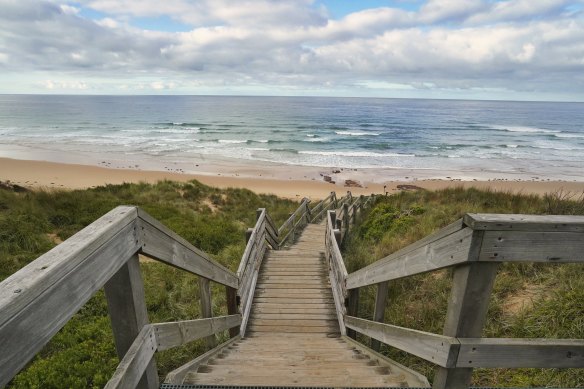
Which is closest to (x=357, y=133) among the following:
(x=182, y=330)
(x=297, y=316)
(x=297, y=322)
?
(x=297, y=316)

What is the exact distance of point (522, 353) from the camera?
1850 mm

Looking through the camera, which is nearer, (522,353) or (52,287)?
(52,287)

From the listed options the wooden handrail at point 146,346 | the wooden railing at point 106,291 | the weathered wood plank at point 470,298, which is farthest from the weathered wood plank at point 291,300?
the weathered wood plank at point 470,298

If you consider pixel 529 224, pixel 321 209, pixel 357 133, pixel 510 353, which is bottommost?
pixel 357 133

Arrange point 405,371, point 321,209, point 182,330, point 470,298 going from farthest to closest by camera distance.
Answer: point 321,209 < point 405,371 < point 182,330 < point 470,298

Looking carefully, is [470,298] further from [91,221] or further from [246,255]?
[91,221]

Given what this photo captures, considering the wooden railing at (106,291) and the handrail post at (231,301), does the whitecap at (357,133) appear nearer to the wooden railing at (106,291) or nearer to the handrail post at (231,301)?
the handrail post at (231,301)

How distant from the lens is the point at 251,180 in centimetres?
2644

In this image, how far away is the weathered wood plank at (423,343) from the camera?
186 cm

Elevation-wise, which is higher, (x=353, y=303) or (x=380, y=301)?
(x=380, y=301)

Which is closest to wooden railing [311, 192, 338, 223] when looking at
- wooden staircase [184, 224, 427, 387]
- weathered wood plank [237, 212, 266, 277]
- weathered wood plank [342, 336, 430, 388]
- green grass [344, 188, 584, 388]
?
wooden staircase [184, 224, 427, 387]

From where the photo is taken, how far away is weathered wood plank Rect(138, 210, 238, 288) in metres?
1.93

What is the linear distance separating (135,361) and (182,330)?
83cm

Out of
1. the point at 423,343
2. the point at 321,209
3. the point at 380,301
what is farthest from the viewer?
the point at 321,209
